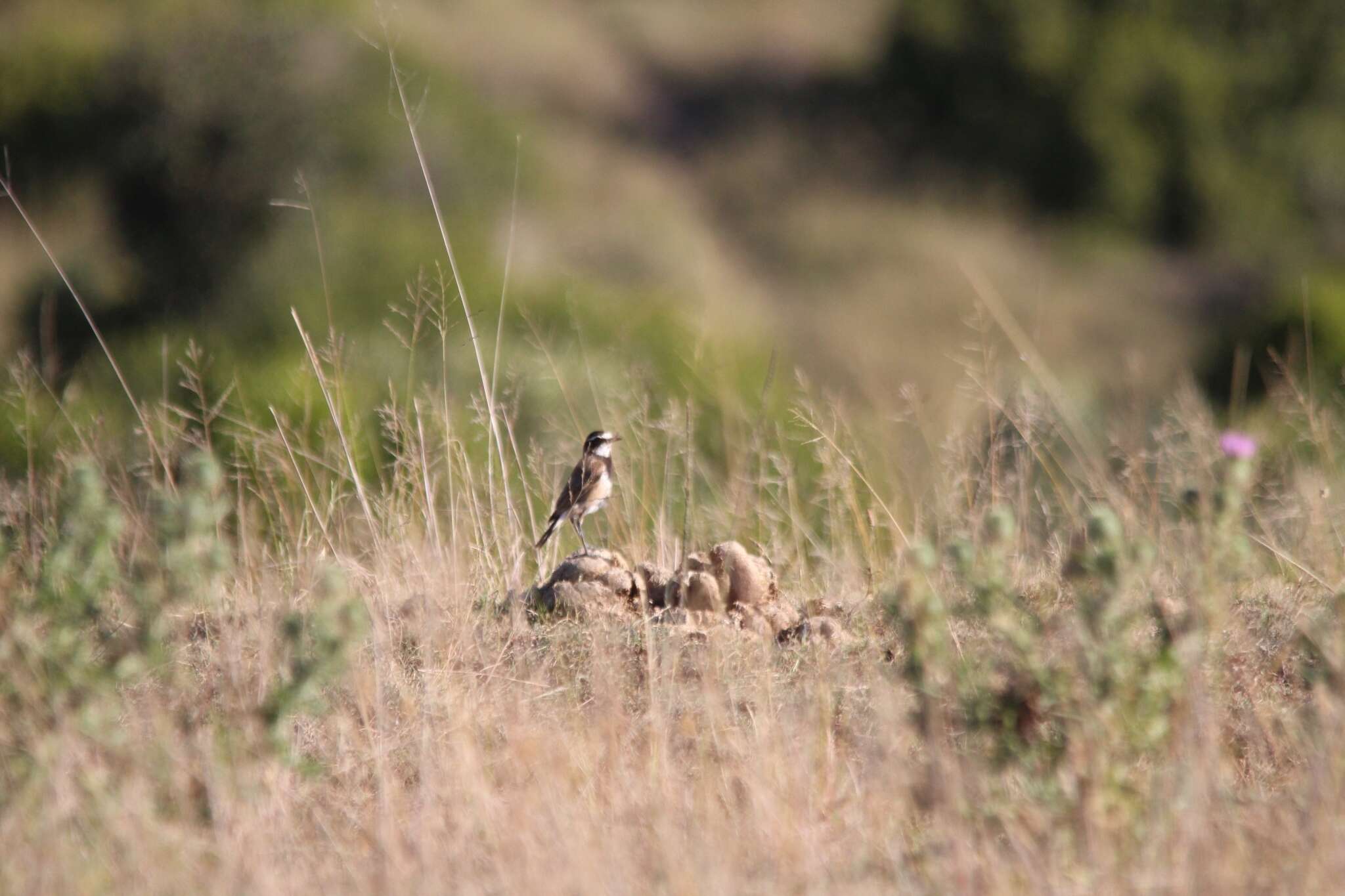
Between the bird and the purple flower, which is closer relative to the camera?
the purple flower

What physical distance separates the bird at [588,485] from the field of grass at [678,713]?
67 cm

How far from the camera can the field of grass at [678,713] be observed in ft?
10.3

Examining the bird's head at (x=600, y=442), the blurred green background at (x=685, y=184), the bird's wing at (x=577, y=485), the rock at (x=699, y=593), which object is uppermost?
the bird's head at (x=600, y=442)

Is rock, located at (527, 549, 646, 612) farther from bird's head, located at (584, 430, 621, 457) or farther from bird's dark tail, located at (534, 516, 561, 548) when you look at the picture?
bird's head, located at (584, 430, 621, 457)

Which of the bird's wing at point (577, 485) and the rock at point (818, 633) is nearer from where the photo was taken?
the rock at point (818, 633)

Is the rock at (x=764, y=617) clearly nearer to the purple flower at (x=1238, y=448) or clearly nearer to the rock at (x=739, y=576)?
the rock at (x=739, y=576)

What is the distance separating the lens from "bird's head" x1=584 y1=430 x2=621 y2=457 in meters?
5.74

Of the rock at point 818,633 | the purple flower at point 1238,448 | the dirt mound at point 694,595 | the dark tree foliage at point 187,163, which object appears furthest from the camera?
the dark tree foliage at point 187,163

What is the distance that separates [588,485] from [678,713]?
1.87 metres

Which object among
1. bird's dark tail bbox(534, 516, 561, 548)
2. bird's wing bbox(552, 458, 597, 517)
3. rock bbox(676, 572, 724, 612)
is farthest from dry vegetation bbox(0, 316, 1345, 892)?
bird's wing bbox(552, 458, 597, 517)

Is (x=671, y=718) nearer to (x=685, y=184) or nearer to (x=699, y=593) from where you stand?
(x=699, y=593)

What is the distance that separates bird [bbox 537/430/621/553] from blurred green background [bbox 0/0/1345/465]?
502 millimetres

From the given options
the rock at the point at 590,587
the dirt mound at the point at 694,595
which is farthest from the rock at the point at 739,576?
the rock at the point at 590,587

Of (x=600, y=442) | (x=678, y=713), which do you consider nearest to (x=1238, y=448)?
(x=678, y=713)
